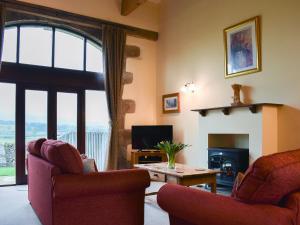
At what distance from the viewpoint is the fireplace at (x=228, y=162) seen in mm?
4586

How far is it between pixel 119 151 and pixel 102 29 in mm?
2637

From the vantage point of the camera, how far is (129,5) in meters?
6.20

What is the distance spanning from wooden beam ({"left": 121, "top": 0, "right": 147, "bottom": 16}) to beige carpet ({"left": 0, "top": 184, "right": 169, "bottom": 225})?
389 cm

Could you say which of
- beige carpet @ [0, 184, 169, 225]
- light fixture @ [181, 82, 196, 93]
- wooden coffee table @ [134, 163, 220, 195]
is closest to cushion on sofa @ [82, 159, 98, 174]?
beige carpet @ [0, 184, 169, 225]

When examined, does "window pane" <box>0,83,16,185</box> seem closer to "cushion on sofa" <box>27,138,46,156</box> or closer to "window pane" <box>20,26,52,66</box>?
"window pane" <box>20,26,52,66</box>

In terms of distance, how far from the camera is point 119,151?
20.7 ft

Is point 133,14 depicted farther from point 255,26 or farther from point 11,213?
point 11,213

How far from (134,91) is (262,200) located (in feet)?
17.2

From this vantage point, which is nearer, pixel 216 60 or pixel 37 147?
pixel 37 147

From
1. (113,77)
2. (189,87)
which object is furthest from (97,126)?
(189,87)

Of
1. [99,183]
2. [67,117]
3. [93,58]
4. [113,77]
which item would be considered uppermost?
[93,58]

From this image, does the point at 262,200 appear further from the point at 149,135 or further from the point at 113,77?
the point at 113,77

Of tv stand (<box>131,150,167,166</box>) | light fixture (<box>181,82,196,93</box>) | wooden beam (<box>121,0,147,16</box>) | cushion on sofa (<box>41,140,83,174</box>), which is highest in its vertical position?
wooden beam (<box>121,0,147,16</box>)

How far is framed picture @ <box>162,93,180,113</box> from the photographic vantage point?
6.32 meters
